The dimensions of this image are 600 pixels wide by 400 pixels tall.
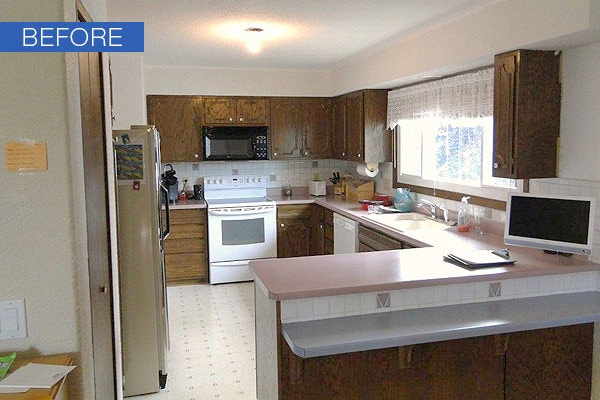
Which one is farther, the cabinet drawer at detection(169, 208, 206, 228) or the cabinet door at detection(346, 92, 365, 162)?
the cabinet drawer at detection(169, 208, 206, 228)

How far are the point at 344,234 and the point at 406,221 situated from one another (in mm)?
771

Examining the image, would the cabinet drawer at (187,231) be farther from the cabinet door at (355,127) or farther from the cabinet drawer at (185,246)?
the cabinet door at (355,127)

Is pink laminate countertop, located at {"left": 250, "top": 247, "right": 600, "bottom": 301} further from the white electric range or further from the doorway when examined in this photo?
the white electric range

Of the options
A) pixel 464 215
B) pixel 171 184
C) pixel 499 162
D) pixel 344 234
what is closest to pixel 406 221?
pixel 464 215

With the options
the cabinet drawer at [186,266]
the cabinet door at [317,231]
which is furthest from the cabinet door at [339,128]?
the cabinet drawer at [186,266]

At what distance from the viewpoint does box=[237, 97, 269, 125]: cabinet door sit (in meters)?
6.02

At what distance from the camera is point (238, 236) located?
19.1 ft

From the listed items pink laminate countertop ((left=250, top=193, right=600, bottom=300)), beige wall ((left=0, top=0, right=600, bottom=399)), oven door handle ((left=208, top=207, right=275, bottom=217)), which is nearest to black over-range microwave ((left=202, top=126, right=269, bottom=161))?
oven door handle ((left=208, top=207, right=275, bottom=217))

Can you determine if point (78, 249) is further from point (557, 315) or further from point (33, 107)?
point (557, 315)

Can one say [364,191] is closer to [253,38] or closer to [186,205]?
[186,205]

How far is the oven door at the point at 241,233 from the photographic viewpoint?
5719 millimetres

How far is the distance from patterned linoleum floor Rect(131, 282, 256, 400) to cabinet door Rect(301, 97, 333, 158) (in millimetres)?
1788

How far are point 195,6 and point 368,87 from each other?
2.36 metres

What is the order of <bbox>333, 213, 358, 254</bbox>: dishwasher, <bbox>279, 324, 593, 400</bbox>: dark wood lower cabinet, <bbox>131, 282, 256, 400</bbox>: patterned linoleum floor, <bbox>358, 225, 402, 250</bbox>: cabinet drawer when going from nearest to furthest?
<bbox>279, 324, 593, 400</bbox>: dark wood lower cabinet, <bbox>131, 282, 256, 400</bbox>: patterned linoleum floor, <bbox>358, 225, 402, 250</bbox>: cabinet drawer, <bbox>333, 213, 358, 254</bbox>: dishwasher
